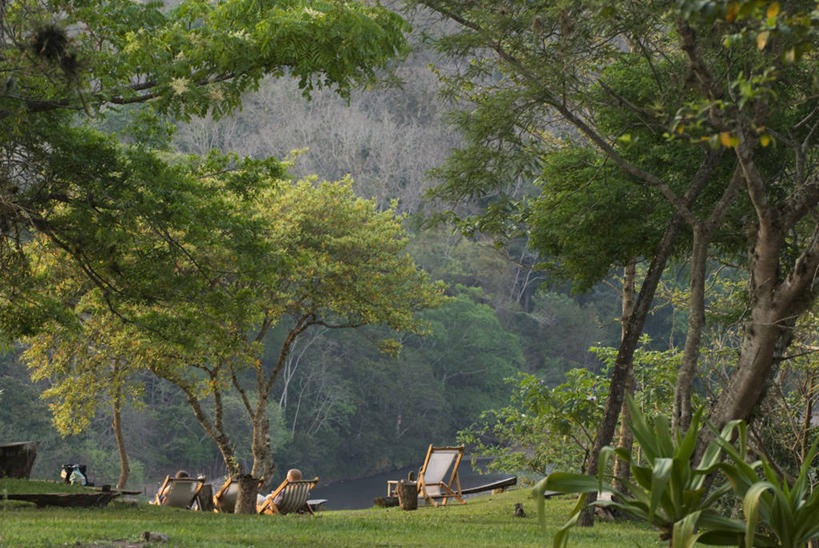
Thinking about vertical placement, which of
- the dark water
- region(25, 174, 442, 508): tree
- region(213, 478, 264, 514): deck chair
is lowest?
the dark water

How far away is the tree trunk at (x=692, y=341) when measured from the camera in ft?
23.2

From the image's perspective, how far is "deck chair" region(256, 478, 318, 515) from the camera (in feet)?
44.2

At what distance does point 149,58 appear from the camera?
6.95m

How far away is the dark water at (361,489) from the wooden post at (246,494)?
65.4ft

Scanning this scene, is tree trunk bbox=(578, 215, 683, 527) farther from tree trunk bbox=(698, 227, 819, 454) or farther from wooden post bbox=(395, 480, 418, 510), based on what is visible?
wooden post bbox=(395, 480, 418, 510)

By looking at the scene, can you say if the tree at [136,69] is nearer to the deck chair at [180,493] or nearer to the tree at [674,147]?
the tree at [674,147]

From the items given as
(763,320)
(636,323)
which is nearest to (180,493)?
(636,323)

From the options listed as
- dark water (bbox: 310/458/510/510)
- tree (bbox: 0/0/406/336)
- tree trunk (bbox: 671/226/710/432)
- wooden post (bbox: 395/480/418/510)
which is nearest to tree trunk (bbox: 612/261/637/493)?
wooden post (bbox: 395/480/418/510)

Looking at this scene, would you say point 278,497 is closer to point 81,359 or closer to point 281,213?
point 81,359

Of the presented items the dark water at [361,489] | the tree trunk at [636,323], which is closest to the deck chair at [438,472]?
the tree trunk at [636,323]

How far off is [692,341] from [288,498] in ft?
26.9

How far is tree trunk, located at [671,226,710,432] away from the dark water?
26.4 metres

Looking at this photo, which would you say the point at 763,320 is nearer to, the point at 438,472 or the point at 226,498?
the point at 438,472

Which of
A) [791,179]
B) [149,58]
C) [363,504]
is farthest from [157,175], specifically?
[363,504]
